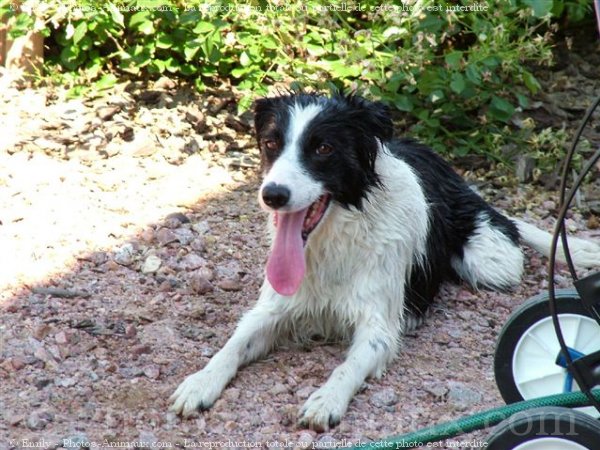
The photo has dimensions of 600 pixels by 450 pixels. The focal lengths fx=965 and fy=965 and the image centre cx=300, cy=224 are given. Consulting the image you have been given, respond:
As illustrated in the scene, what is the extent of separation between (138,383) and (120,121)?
8.50 ft

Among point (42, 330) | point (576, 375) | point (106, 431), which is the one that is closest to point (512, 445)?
point (576, 375)

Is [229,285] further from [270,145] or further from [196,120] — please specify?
[196,120]

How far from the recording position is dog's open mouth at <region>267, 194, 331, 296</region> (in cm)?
367

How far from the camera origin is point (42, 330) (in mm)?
3750

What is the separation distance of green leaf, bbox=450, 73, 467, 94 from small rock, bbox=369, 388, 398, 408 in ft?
6.85

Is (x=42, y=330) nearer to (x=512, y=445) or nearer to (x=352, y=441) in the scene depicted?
(x=352, y=441)

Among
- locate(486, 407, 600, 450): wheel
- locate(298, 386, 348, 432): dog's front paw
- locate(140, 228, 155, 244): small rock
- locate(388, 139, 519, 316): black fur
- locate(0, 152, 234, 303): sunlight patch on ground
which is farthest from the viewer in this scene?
locate(140, 228, 155, 244): small rock

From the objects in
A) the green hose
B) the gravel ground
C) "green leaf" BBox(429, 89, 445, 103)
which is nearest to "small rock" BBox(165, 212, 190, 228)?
the gravel ground

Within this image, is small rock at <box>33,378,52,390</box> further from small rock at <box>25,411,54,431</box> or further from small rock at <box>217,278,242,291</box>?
small rock at <box>217,278,242,291</box>

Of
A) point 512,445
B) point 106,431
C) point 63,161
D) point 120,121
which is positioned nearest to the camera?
point 512,445

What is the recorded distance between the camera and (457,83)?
5.13m

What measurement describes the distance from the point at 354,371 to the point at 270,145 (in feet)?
3.04

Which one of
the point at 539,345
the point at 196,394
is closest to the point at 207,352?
the point at 196,394

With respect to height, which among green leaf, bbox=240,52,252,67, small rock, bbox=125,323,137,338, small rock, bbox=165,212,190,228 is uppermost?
green leaf, bbox=240,52,252,67
